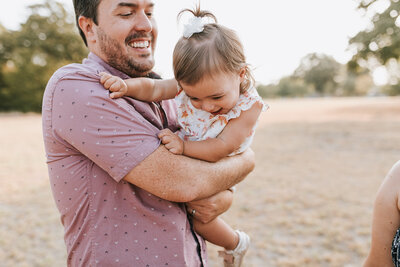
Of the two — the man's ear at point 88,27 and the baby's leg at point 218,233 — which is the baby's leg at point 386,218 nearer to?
the baby's leg at point 218,233

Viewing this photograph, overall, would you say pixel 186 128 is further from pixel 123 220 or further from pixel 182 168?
pixel 123 220

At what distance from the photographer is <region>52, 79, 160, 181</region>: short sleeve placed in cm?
155

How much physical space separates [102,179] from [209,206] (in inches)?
24.7

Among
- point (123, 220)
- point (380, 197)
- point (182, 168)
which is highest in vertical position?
point (182, 168)

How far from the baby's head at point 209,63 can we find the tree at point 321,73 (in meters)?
80.7

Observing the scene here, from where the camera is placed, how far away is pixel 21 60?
94.7 feet

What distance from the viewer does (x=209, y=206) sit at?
75.2 inches

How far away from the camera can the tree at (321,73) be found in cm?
7828

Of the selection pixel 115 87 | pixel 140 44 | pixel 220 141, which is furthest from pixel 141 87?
pixel 220 141

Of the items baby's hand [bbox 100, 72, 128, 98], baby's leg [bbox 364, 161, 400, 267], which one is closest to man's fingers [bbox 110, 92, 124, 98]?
baby's hand [bbox 100, 72, 128, 98]

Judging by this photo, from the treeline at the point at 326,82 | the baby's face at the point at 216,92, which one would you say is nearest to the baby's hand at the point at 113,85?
the baby's face at the point at 216,92

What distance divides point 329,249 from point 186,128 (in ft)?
10.2

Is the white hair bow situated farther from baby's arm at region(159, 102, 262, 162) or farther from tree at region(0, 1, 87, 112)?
tree at region(0, 1, 87, 112)

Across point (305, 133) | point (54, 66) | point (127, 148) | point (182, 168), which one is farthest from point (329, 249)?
point (54, 66)
